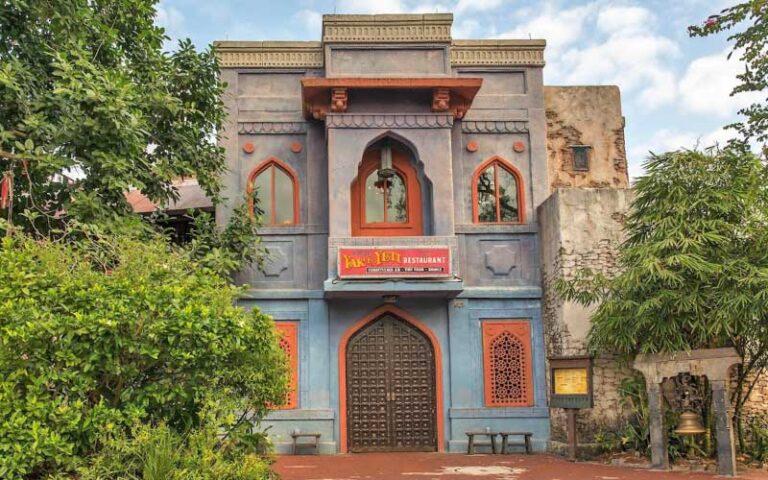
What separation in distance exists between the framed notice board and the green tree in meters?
0.66

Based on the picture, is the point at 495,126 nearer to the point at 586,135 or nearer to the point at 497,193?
the point at 497,193

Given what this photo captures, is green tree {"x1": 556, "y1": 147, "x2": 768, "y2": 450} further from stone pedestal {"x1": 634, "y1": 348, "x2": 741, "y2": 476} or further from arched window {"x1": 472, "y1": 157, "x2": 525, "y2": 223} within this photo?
arched window {"x1": 472, "y1": 157, "x2": 525, "y2": 223}

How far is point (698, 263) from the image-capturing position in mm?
11727

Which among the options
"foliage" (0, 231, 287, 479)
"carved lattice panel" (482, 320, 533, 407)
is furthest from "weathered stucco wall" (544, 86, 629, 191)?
"foliage" (0, 231, 287, 479)

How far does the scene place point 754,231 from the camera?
A: 470 inches

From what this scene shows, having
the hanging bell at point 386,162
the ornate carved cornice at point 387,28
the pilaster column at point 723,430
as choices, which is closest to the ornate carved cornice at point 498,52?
the ornate carved cornice at point 387,28

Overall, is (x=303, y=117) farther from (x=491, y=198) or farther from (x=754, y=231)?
(x=754, y=231)

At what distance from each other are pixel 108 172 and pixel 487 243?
7.01 metres

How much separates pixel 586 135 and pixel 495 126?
1899 mm

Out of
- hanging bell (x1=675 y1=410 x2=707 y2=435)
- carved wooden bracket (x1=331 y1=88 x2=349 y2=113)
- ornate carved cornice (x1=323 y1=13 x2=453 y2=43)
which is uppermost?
ornate carved cornice (x1=323 y1=13 x2=453 y2=43)

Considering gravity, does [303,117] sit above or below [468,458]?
above

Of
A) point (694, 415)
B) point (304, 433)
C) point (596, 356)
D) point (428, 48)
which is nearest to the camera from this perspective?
point (694, 415)

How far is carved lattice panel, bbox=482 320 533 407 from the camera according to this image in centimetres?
1524

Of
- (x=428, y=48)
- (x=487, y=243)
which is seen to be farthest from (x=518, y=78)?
(x=487, y=243)
